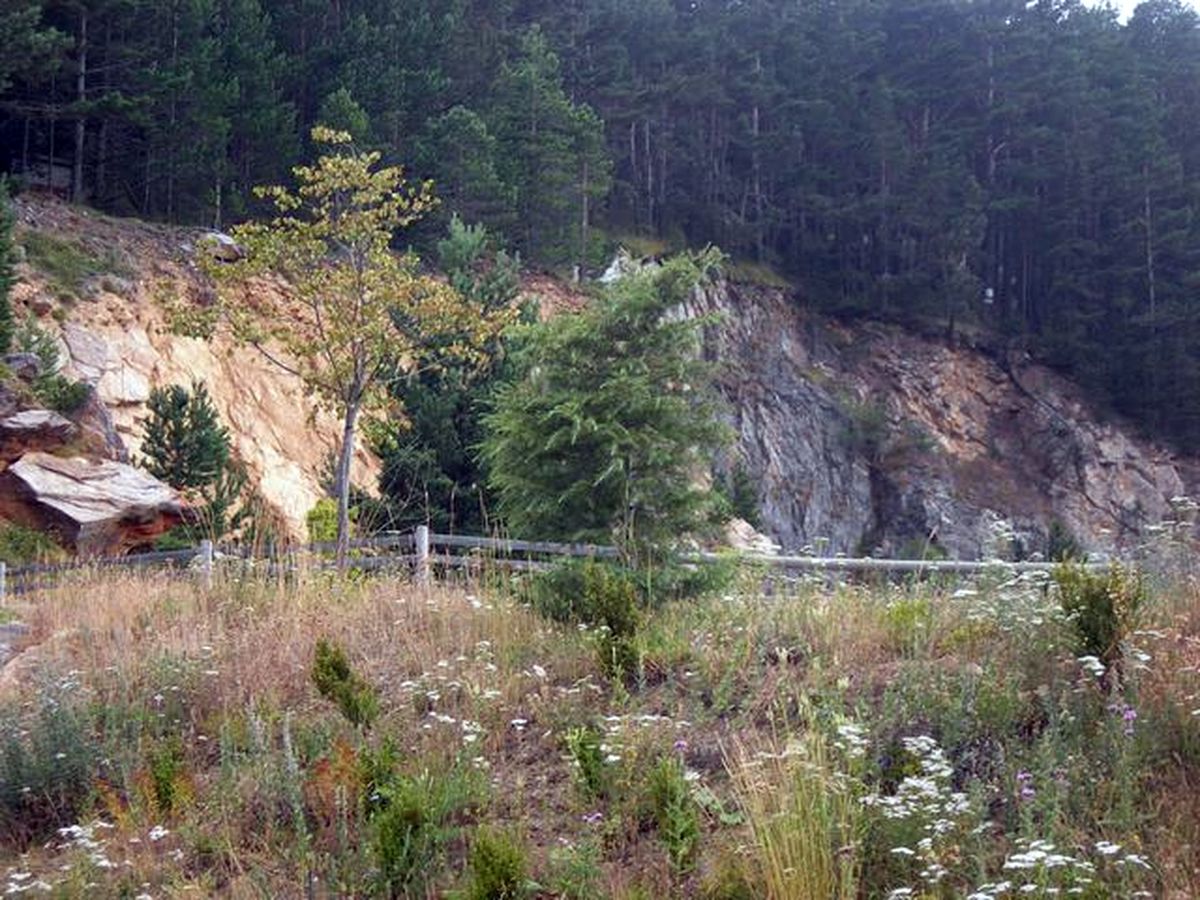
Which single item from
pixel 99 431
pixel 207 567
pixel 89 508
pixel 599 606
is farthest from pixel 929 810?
pixel 99 431

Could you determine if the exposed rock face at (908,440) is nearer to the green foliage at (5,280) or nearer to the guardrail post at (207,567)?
the green foliage at (5,280)

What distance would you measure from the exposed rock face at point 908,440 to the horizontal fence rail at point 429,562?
28.6 m

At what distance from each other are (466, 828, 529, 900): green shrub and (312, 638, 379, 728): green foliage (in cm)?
160

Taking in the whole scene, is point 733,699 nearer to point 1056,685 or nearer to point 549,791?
point 549,791

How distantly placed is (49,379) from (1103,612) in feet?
64.5

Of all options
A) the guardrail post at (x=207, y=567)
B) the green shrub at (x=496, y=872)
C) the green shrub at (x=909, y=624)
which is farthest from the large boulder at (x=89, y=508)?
the green shrub at (x=496, y=872)

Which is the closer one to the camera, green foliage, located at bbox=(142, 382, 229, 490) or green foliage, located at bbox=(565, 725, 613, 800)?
green foliage, located at bbox=(565, 725, 613, 800)

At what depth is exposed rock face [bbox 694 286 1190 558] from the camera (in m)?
42.7

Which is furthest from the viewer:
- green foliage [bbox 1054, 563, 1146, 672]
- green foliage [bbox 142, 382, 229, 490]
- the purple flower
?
green foliage [bbox 142, 382, 229, 490]

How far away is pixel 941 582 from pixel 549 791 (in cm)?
344

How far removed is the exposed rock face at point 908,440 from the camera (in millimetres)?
Answer: 42656

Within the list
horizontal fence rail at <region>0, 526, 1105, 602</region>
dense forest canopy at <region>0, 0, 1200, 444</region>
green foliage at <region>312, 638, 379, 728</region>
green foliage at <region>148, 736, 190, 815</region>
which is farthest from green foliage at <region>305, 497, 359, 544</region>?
dense forest canopy at <region>0, 0, 1200, 444</region>

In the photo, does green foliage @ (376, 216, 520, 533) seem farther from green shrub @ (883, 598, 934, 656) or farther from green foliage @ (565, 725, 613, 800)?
green foliage @ (565, 725, 613, 800)

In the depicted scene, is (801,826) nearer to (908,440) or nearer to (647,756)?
(647,756)
